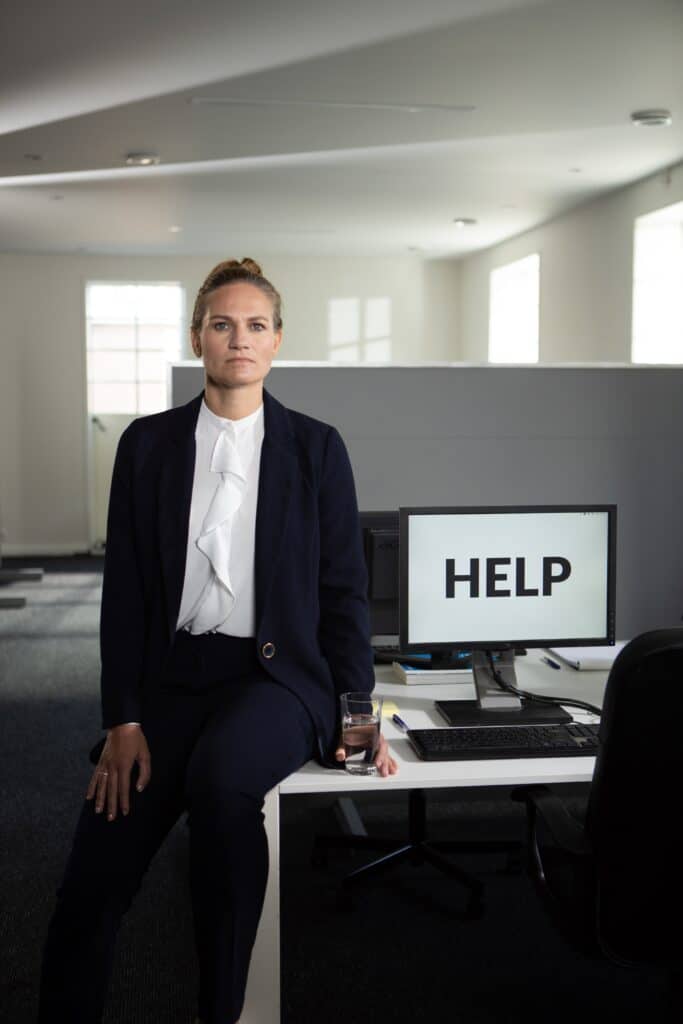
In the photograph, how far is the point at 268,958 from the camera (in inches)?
71.4

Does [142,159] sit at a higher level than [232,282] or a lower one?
higher

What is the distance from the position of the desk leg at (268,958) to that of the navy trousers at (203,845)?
49mm

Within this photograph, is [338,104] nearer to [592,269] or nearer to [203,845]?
[592,269]

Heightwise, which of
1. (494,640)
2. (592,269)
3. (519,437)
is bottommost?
(494,640)

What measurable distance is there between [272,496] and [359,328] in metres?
8.60

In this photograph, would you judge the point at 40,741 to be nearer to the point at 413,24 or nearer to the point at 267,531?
the point at 267,531

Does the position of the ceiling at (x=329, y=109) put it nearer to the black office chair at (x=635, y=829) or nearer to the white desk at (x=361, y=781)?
the white desk at (x=361, y=781)

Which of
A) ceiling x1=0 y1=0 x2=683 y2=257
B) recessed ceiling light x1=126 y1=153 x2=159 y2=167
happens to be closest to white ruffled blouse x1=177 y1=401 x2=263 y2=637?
ceiling x1=0 y1=0 x2=683 y2=257

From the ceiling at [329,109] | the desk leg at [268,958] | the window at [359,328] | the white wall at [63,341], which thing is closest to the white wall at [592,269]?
the ceiling at [329,109]

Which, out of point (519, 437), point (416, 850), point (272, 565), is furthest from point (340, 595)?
point (519, 437)

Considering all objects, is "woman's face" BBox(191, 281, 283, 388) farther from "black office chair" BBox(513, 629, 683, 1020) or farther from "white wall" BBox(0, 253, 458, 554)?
"white wall" BBox(0, 253, 458, 554)

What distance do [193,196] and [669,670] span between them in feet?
21.5

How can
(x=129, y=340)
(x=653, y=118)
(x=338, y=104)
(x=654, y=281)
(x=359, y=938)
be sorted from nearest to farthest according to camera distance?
(x=359, y=938) < (x=338, y=104) < (x=653, y=118) < (x=654, y=281) < (x=129, y=340)

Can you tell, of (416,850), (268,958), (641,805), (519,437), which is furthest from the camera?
(519,437)
